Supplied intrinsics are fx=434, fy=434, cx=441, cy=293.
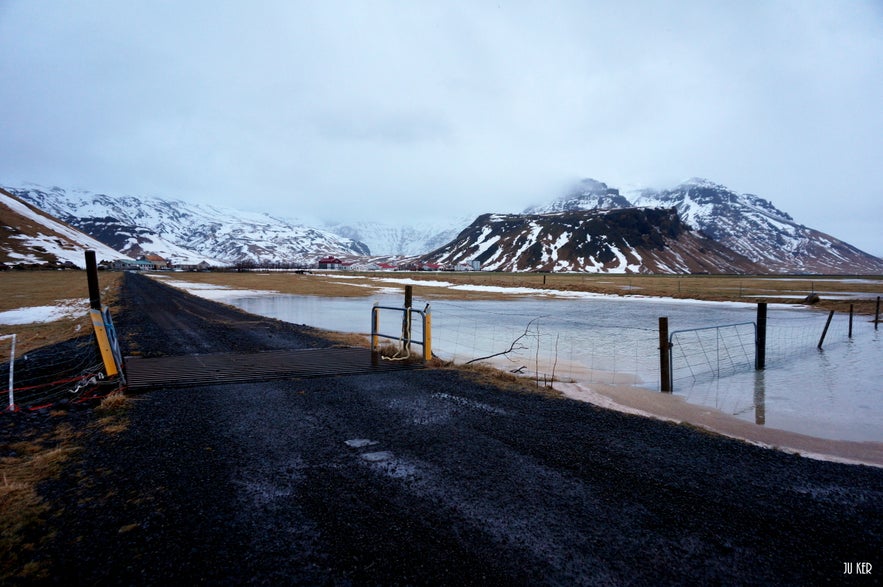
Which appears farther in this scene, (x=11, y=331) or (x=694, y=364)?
(x=11, y=331)

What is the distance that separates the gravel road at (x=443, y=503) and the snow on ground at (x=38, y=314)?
22.2 metres

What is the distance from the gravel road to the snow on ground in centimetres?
2222

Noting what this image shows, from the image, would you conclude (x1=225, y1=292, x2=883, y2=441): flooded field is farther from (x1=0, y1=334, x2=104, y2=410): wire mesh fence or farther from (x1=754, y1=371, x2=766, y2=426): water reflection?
(x1=0, y1=334, x2=104, y2=410): wire mesh fence

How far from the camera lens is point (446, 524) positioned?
15.0ft

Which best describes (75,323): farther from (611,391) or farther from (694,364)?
(694,364)

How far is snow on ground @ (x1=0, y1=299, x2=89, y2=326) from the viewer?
2338 centimetres

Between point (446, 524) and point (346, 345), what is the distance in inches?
502

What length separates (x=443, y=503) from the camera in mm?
5000

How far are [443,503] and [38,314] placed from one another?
3288 centimetres

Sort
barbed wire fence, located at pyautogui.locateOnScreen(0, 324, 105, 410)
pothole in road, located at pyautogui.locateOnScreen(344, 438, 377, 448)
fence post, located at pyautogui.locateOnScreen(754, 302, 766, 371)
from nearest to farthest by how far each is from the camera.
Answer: pothole in road, located at pyautogui.locateOnScreen(344, 438, 377, 448)
barbed wire fence, located at pyautogui.locateOnScreen(0, 324, 105, 410)
fence post, located at pyautogui.locateOnScreen(754, 302, 766, 371)

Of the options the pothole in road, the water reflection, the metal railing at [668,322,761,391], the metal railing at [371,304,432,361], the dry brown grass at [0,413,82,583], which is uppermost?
the metal railing at [371,304,432,361]

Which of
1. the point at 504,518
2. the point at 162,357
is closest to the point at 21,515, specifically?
the point at 504,518

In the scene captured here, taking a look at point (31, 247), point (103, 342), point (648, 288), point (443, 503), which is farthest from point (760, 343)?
point (31, 247)

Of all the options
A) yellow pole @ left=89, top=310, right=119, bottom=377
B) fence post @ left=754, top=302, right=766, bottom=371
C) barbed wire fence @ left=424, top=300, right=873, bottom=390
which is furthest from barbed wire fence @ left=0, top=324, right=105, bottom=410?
fence post @ left=754, top=302, right=766, bottom=371
